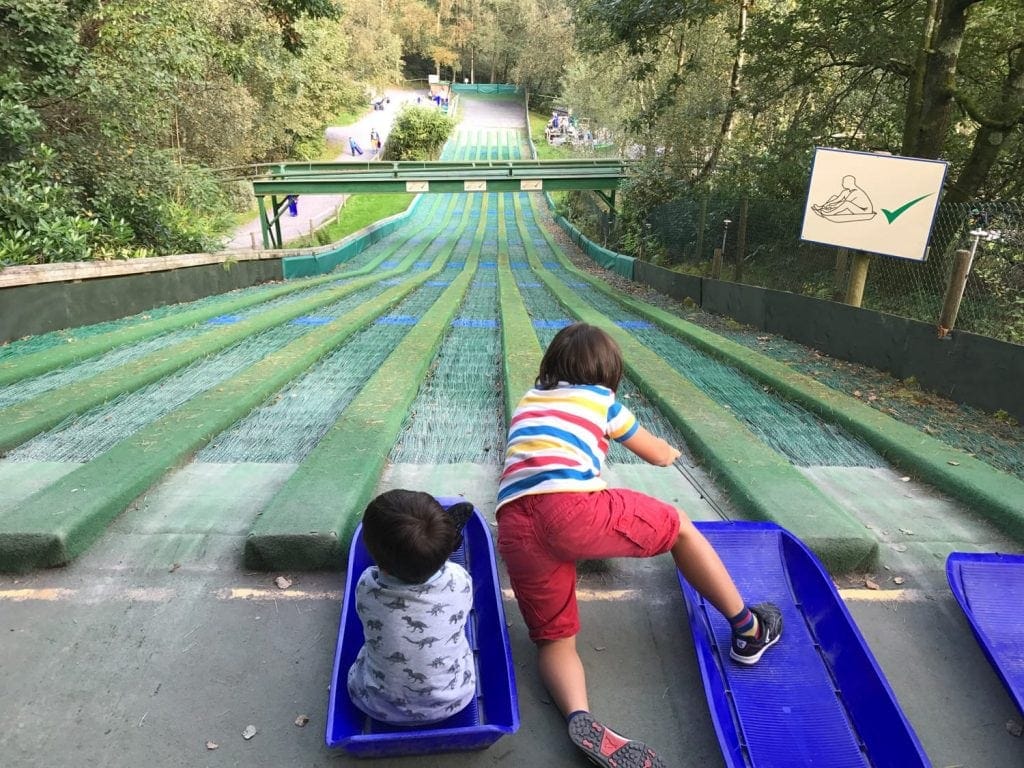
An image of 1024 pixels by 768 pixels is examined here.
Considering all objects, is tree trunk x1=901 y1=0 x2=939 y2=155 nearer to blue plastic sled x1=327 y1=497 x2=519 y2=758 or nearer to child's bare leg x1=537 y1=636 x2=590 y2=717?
blue plastic sled x1=327 y1=497 x2=519 y2=758

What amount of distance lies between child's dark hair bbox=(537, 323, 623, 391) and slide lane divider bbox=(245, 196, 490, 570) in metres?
1.16

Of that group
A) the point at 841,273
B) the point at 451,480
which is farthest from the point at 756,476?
the point at 841,273

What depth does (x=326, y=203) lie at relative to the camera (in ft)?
101

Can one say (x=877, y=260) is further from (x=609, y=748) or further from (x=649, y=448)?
(x=609, y=748)

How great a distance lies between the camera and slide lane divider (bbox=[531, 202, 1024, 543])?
120 inches

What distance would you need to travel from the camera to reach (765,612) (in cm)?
217

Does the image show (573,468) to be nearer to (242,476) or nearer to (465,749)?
(465,749)

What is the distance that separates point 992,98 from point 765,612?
999cm

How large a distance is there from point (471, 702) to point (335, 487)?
50.8 inches

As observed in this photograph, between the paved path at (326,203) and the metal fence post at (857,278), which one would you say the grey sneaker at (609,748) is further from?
the paved path at (326,203)

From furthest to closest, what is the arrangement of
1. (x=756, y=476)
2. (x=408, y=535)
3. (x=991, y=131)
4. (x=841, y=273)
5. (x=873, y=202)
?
1. (x=991, y=131)
2. (x=841, y=273)
3. (x=873, y=202)
4. (x=756, y=476)
5. (x=408, y=535)

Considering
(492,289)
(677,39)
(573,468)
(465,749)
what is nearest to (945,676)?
(573,468)

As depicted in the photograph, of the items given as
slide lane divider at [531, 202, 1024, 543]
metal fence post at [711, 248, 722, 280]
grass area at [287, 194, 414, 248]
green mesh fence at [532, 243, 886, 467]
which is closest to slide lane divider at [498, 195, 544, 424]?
green mesh fence at [532, 243, 886, 467]

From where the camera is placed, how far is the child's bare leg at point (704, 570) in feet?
A: 6.68
